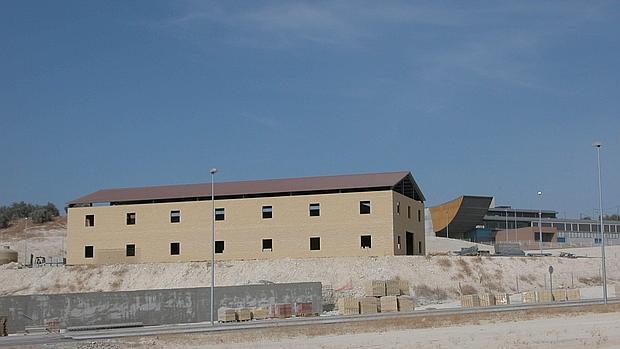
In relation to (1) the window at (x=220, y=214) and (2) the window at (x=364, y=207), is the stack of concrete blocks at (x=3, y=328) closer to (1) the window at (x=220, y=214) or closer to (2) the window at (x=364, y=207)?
(1) the window at (x=220, y=214)

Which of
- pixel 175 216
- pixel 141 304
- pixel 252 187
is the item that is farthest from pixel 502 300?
pixel 175 216

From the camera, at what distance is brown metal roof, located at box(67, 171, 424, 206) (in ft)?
253

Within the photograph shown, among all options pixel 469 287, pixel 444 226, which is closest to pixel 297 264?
pixel 469 287

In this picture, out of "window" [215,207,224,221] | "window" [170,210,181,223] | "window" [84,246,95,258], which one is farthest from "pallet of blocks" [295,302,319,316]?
"window" [84,246,95,258]

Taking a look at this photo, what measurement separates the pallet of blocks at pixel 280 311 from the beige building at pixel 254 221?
2021 centimetres

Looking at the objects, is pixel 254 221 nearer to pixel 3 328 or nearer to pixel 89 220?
pixel 89 220

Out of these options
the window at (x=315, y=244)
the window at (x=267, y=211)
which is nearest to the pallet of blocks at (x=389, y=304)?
the window at (x=315, y=244)

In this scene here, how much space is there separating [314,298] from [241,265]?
1874 centimetres

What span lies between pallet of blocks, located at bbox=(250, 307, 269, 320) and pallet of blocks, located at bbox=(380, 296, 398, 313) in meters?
9.12

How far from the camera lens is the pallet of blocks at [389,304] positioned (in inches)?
2265

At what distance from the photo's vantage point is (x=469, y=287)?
2815 inches

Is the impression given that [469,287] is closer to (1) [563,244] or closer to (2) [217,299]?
(2) [217,299]

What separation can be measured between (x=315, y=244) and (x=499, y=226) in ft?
203

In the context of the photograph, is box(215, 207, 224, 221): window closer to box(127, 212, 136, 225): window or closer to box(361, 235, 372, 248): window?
box(127, 212, 136, 225): window
